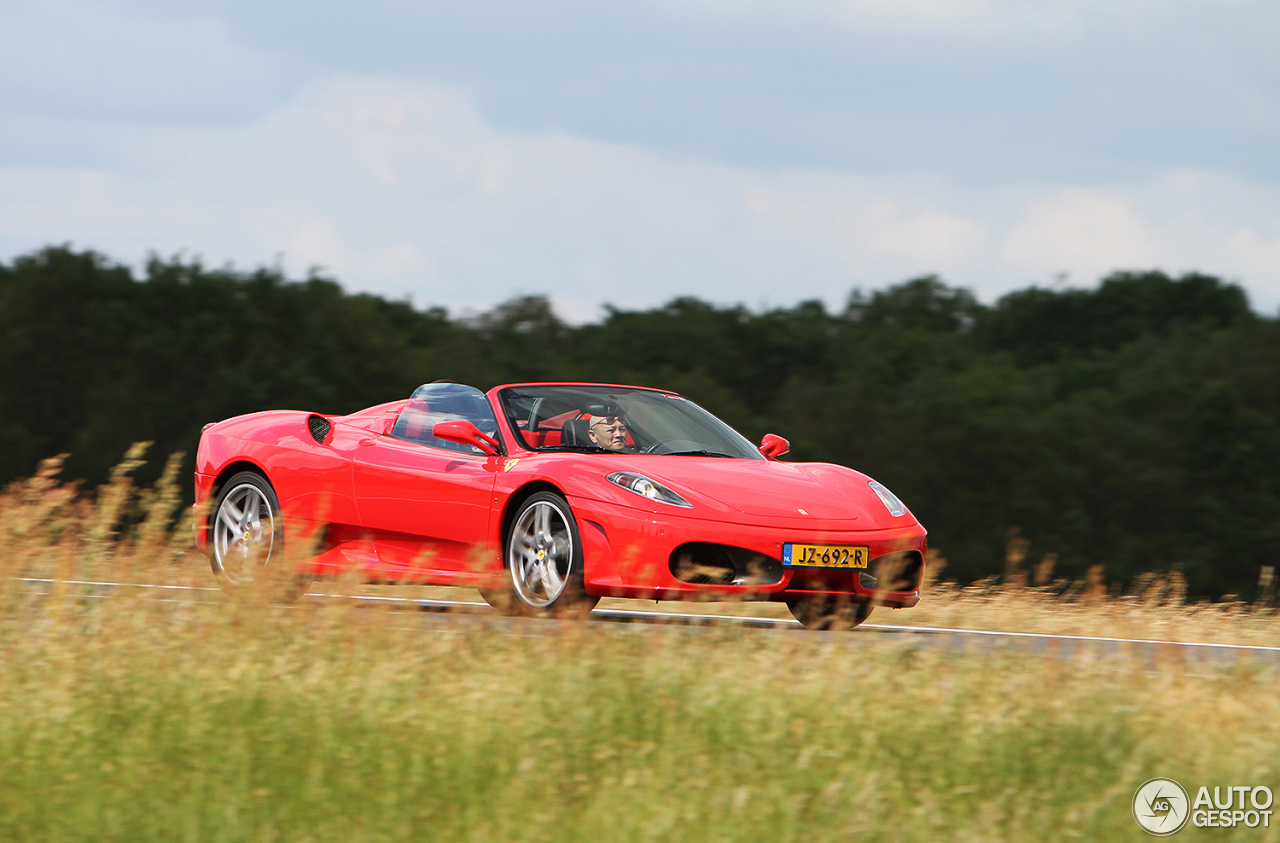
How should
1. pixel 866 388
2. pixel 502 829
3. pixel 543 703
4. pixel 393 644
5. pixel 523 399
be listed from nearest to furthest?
1. pixel 502 829
2. pixel 543 703
3. pixel 393 644
4. pixel 523 399
5. pixel 866 388

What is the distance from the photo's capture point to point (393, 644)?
6215mm

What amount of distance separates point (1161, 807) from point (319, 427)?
19.9 feet

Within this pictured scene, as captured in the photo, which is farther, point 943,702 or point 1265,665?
point 1265,665

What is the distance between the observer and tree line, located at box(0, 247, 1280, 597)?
51.4 meters

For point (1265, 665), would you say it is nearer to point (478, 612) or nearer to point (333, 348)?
point (478, 612)

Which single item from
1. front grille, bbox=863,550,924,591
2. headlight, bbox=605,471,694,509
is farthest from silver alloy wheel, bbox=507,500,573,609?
front grille, bbox=863,550,924,591

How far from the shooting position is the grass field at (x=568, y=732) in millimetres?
4332

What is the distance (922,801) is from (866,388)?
5985 cm

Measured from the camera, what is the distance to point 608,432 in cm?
872

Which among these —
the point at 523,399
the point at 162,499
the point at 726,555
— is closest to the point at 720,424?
the point at 523,399

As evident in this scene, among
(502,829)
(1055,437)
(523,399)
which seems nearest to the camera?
(502,829)

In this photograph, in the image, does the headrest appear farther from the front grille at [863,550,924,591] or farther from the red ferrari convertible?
the front grille at [863,550,924,591]

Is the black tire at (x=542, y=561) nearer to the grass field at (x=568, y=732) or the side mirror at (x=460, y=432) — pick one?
the side mirror at (x=460, y=432)

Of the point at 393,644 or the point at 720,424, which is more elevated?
the point at 720,424
